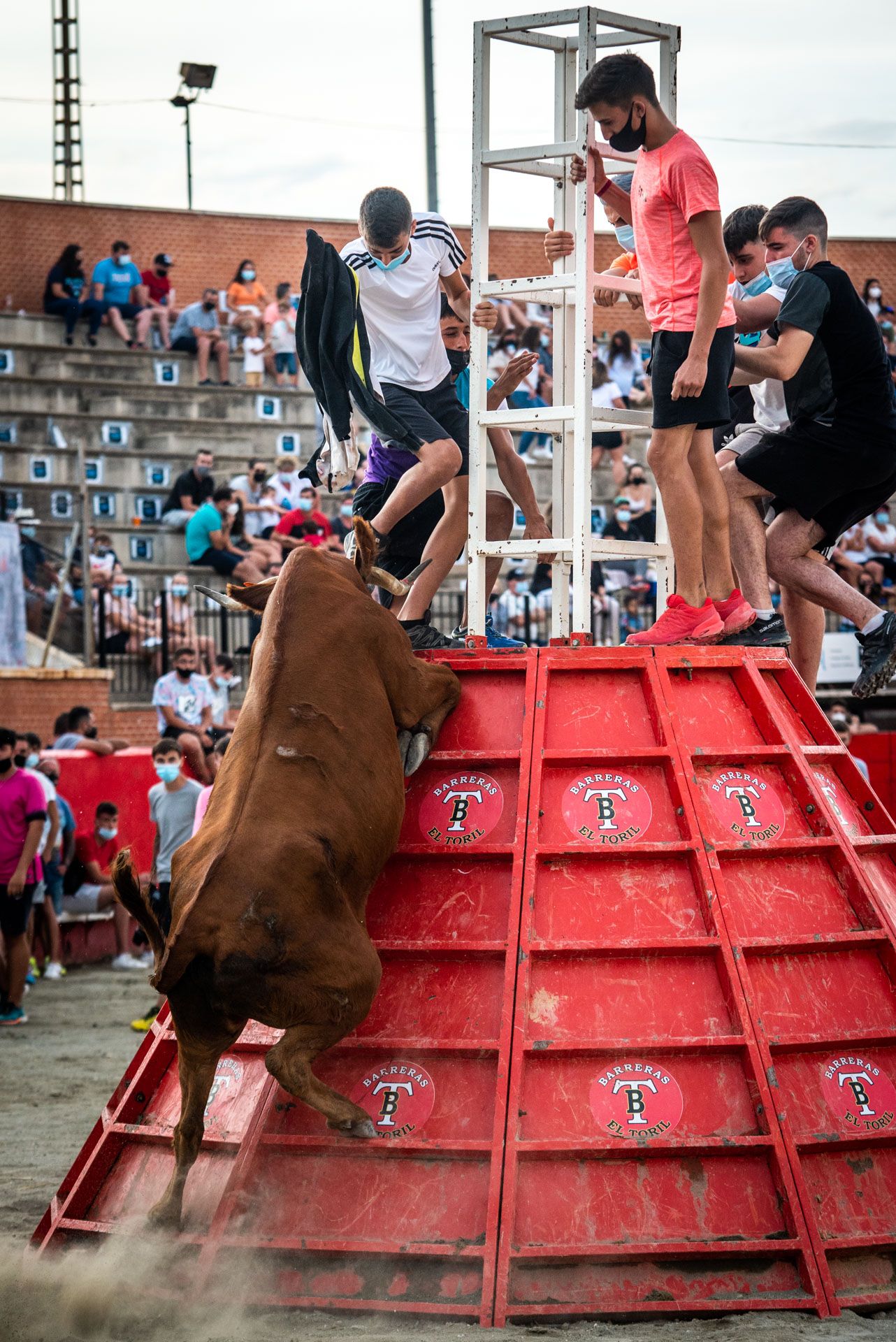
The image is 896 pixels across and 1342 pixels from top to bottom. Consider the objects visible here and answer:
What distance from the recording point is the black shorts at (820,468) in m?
6.14

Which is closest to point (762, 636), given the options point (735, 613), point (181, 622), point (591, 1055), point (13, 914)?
point (735, 613)

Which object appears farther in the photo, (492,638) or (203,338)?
(203,338)

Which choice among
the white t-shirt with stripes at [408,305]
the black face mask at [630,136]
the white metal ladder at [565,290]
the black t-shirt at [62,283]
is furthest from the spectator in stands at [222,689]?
the black face mask at [630,136]

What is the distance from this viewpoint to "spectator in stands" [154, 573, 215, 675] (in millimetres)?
16906

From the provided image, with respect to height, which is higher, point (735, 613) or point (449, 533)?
point (449, 533)

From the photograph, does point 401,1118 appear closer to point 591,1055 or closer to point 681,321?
point 591,1055

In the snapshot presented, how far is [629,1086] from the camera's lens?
468 centimetres

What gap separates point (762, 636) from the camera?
604cm

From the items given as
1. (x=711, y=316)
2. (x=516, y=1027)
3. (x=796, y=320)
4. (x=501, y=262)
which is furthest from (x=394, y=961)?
A: (x=501, y=262)

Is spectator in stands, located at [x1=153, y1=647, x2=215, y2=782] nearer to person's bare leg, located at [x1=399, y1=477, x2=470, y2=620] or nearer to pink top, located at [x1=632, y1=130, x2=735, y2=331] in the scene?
person's bare leg, located at [x1=399, y1=477, x2=470, y2=620]

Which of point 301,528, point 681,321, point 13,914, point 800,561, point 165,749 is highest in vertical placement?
point 681,321

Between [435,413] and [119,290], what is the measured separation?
18.6 metres

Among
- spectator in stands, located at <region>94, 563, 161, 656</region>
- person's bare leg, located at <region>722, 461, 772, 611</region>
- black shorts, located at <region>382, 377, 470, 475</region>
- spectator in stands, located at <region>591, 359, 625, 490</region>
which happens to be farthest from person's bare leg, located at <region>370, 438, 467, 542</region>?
spectator in stands, located at <region>591, 359, 625, 490</region>

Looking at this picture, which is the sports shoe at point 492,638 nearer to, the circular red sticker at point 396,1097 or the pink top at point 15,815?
the circular red sticker at point 396,1097
